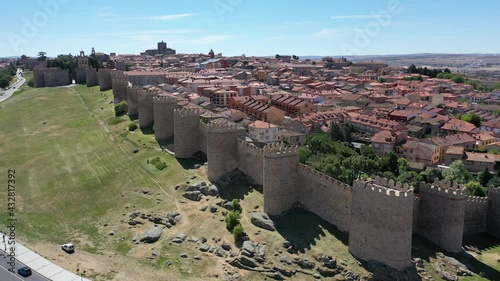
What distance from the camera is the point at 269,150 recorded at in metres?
32.6

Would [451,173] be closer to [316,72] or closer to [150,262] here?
[150,262]

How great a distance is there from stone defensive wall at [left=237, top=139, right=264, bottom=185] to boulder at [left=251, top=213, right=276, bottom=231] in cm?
438

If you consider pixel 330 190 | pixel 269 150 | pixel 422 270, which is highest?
pixel 269 150

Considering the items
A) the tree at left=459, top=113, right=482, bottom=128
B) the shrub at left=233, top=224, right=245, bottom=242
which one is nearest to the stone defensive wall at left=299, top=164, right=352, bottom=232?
the shrub at left=233, top=224, right=245, bottom=242

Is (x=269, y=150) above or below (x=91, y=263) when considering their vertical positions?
above

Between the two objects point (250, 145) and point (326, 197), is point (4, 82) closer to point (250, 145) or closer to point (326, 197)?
point (250, 145)

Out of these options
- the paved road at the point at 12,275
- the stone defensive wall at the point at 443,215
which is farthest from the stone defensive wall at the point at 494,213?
the paved road at the point at 12,275

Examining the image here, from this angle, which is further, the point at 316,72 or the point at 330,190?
the point at 316,72

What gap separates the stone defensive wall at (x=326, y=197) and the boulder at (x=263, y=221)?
10.3 feet

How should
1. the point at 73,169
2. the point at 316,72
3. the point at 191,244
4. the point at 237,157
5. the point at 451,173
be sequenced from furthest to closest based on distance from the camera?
the point at 316,72 → the point at 451,173 → the point at 73,169 → the point at 237,157 → the point at 191,244

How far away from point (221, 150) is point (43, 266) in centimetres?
1723

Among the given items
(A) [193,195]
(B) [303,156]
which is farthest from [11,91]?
(A) [193,195]

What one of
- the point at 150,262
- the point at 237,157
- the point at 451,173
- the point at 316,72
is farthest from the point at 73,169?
the point at 316,72

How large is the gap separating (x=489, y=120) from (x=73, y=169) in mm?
71639
